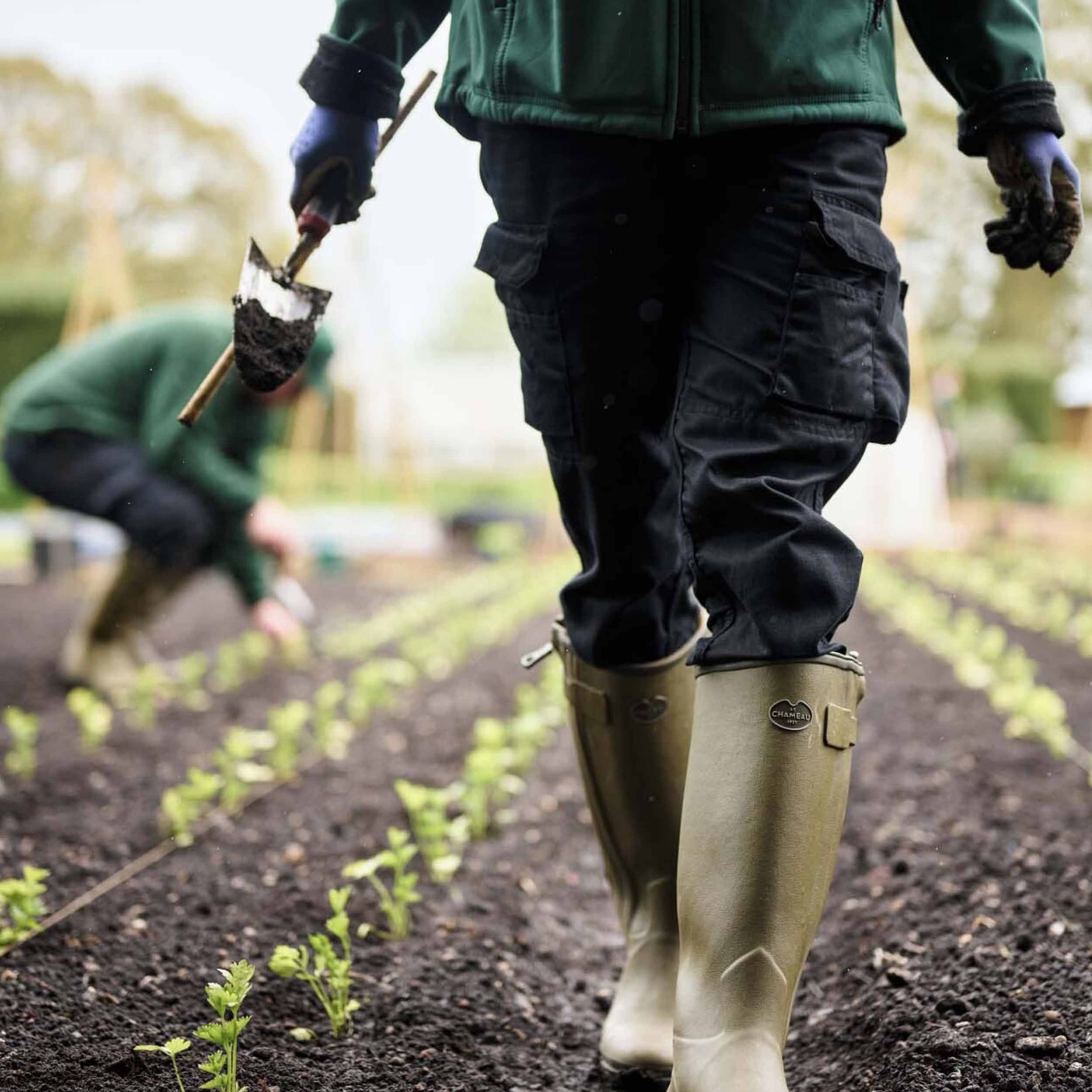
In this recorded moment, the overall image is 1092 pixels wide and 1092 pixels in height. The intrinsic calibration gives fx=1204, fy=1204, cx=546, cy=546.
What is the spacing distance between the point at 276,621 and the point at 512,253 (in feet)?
10.2

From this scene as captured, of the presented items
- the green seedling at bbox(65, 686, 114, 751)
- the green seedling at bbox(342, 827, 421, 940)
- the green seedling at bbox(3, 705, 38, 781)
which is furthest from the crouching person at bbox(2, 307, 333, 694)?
the green seedling at bbox(342, 827, 421, 940)

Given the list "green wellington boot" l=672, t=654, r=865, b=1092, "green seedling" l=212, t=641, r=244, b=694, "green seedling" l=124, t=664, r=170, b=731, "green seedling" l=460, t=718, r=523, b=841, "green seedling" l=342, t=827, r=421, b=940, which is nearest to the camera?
"green wellington boot" l=672, t=654, r=865, b=1092

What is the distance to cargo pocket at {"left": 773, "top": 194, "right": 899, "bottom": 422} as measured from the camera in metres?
1.18

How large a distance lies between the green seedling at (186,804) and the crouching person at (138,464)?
1.63 meters

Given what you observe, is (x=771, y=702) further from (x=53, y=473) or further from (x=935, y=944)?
(x=53, y=473)

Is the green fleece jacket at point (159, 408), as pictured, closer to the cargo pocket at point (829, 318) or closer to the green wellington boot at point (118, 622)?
the green wellington boot at point (118, 622)

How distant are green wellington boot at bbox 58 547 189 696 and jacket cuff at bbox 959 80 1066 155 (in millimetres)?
3242

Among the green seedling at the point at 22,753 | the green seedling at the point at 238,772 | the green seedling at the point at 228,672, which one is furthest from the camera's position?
the green seedling at the point at 228,672

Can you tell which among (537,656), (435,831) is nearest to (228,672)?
(435,831)

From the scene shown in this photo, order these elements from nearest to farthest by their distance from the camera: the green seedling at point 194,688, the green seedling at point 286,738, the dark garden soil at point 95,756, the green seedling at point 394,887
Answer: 1. the green seedling at point 394,887
2. the dark garden soil at point 95,756
3. the green seedling at point 286,738
4. the green seedling at point 194,688

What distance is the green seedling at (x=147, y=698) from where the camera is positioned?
3484 millimetres

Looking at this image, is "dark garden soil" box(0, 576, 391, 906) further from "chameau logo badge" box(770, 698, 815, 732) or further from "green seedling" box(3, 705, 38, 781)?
"chameau logo badge" box(770, 698, 815, 732)

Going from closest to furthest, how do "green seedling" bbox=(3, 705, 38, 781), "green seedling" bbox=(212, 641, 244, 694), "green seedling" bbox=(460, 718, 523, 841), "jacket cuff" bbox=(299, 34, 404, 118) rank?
"jacket cuff" bbox=(299, 34, 404, 118) → "green seedling" bbox=(460, 718, 523, 841) → "green seedling" bbox=(3, 705, 38, 781) → "green seedling" bbox=(212, 641, 244, 694)

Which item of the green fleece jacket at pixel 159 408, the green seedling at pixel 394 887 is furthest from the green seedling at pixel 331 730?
the green seedling at pixel 394 887
